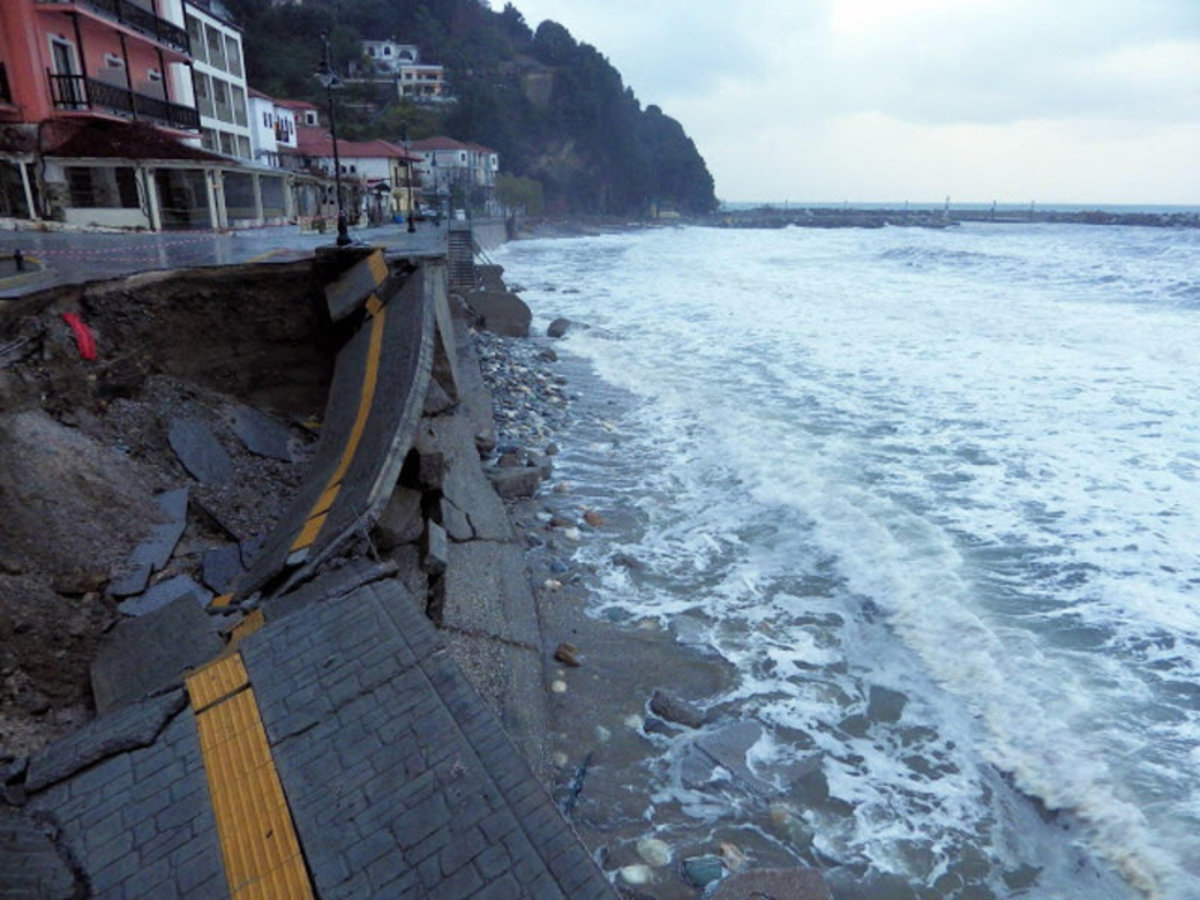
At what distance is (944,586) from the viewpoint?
274 inches

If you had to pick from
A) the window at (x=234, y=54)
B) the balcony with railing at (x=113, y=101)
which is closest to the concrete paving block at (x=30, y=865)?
the balcony with railing at (x=113, y=101)

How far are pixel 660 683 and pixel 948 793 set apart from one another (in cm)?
212

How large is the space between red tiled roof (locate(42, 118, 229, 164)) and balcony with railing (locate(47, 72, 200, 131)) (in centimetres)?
55

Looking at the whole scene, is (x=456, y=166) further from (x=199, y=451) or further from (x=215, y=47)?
(x=199, y=451)

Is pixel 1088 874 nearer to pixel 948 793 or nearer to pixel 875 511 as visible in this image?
pixel 948 793

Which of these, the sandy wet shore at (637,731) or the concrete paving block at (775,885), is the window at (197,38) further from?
the concrete paving block at (775,885)

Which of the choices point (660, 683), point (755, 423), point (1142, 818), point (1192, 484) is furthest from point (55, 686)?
point (1192, 484)

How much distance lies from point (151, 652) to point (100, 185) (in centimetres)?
2237

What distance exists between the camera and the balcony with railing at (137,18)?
20811 mm

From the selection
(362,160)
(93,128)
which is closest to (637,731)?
(93,128)

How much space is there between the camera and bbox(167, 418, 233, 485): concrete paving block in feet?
21.6

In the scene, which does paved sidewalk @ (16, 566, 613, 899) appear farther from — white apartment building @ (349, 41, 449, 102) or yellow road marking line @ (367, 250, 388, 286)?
white apartment building @ (349, 41, 449, 102)

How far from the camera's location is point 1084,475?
9.70 m

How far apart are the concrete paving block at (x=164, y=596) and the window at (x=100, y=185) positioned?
69.0 ft
